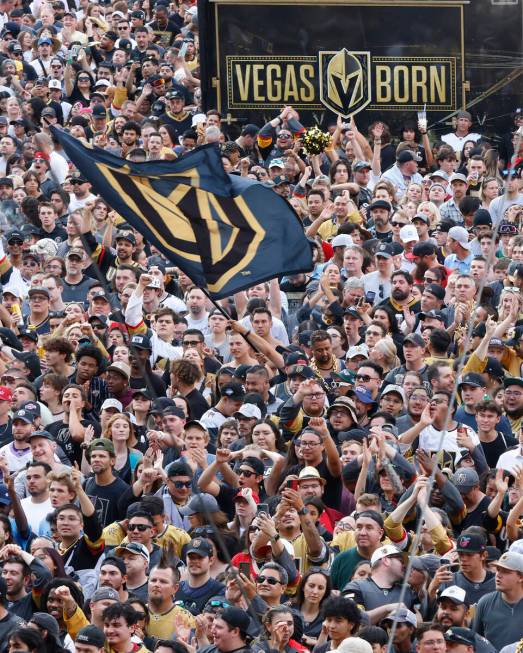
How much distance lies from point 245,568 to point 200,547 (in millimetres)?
313

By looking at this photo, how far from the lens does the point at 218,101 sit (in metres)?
24.2

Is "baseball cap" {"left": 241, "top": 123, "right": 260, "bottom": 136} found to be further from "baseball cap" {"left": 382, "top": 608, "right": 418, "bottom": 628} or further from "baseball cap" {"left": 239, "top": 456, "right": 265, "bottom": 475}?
"baseball cap" {"left": 382, "top": 608, "right": 418, "bottom": 628}

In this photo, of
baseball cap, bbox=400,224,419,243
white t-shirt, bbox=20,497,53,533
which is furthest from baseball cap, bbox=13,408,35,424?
baseball cap, bbox=400,224,419,243

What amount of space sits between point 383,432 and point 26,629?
3.11 metres

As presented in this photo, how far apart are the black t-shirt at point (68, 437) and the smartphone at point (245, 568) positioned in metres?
2.73

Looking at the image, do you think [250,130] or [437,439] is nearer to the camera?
[437,439]

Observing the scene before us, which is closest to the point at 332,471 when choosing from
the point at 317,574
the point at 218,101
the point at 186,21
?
the point at 317,574

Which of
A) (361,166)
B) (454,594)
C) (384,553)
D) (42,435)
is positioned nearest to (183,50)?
(361,166)

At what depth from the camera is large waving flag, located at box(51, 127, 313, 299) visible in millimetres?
12250

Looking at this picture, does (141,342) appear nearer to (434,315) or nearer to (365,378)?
(365,378)

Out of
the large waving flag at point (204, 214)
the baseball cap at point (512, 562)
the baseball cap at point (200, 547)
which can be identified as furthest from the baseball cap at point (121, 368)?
the baseball cap at point (512, 562)

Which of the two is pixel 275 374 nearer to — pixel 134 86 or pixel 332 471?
pixel 332 471

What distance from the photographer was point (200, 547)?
1321cm

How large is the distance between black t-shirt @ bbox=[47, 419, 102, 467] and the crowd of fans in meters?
0.02
